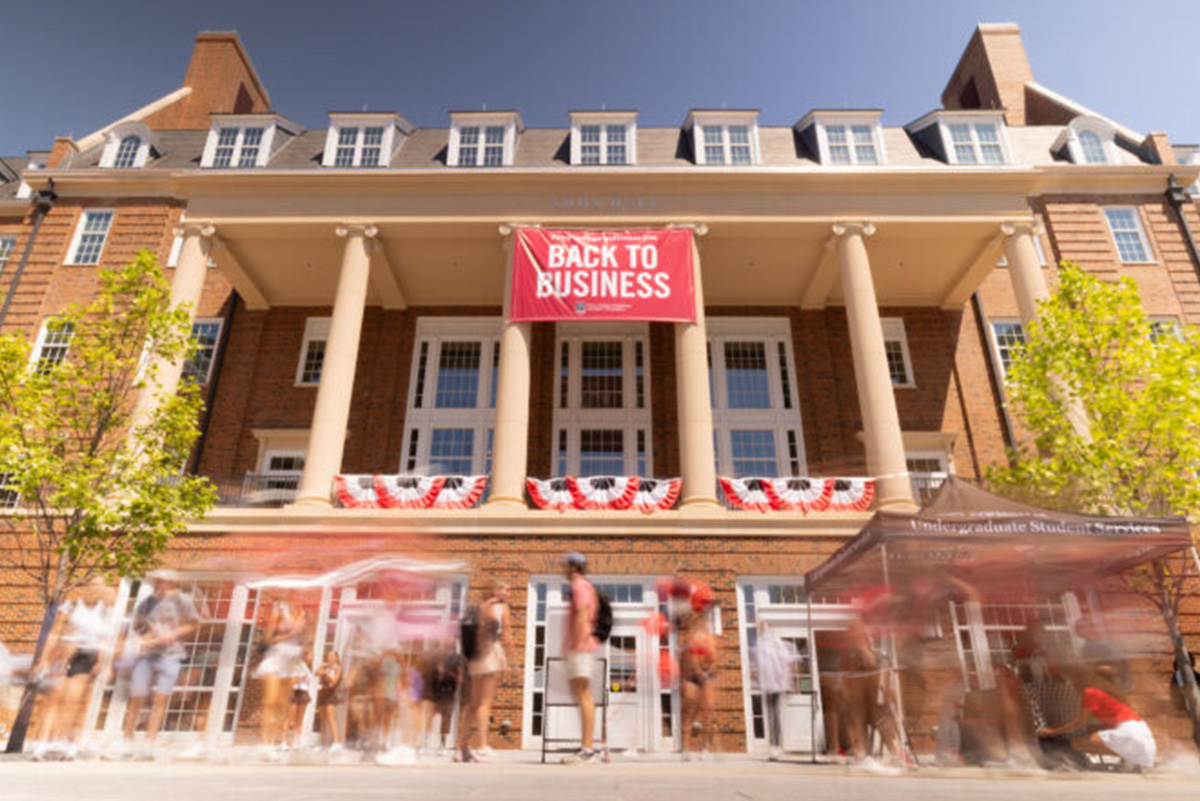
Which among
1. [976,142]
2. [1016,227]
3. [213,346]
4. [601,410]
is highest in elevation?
[976,142]

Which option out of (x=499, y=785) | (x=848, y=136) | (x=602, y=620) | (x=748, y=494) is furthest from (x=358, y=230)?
(x=499, y=785)

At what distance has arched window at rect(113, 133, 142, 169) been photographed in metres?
24.5

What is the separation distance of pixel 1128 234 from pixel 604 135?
18.2 meters

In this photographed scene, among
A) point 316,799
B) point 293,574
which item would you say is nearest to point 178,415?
point 293,574

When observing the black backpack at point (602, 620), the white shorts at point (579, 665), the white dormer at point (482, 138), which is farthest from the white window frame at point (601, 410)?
the white shorts at point (579, 665)

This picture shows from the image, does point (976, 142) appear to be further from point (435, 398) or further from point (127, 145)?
point (127, 145)

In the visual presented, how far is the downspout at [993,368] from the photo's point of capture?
21250 mm

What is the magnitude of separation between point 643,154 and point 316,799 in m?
21.0

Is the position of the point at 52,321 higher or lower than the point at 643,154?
lower

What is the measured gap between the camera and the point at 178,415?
13.9 m

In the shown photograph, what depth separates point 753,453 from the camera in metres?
21.7

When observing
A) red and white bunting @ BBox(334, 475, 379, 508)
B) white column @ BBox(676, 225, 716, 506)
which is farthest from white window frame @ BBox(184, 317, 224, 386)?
white column @ BBox(676, 225, 716, 506)

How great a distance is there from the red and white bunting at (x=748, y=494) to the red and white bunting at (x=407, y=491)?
22.7ft

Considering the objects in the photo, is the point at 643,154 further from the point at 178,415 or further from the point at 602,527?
the point at 178,415
